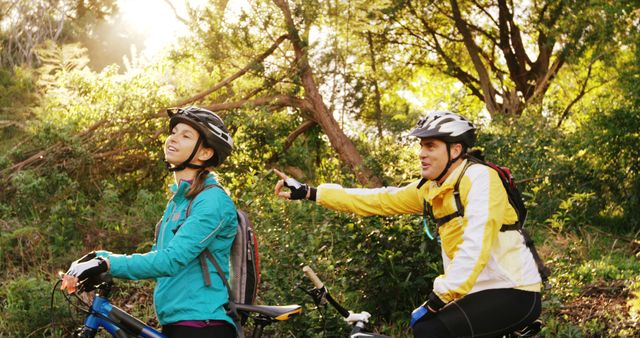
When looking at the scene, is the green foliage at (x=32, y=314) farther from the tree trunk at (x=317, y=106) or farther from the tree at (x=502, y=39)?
the tree at (x=502, y=39)

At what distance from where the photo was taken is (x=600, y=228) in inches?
420

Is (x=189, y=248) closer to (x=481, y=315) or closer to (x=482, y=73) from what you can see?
(x=481, y=315)

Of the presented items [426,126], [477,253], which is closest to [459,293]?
[477,253]

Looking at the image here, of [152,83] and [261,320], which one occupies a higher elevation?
[152,83]

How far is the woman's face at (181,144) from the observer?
4191mm

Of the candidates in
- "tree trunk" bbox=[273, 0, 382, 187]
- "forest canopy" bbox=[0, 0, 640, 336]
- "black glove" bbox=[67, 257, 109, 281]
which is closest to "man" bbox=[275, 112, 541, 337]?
"black glove" bbox=[67, 257, 109, 281]

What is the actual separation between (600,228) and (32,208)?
24.7ft

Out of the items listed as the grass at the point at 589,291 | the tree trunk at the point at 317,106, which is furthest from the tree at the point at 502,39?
the grass at the point at 589,291

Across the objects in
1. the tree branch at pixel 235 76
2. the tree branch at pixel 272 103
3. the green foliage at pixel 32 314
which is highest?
the tree branch at pixel 235 76

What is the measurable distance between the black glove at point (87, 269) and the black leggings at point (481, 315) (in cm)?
154

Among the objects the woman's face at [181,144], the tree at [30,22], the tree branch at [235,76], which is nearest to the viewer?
the woman's face at [181,144]

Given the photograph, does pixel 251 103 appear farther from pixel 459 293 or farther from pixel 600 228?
pixel 459 293

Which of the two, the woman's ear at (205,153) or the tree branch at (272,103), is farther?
the tree branch at (272,103)

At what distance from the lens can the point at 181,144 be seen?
421cm
